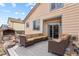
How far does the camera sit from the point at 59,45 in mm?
3094

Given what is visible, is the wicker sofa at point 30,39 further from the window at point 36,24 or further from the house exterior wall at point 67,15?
the window at point 36,24

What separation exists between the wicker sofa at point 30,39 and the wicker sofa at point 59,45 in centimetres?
23

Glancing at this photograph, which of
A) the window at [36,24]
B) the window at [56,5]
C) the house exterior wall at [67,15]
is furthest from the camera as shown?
the window at [36,24]

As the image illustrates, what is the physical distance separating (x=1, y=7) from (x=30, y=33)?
97 cm

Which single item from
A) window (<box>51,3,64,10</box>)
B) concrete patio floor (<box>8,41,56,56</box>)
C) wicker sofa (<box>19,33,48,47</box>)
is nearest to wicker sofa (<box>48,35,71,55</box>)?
concrete patio floor (<box>8,41,56,56</box>)

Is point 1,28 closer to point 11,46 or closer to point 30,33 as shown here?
point 11,46

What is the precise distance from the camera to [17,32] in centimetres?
334

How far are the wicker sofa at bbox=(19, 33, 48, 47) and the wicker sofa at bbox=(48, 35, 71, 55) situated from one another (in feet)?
0.76

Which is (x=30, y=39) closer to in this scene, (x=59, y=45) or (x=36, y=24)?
(x=36, y=24)

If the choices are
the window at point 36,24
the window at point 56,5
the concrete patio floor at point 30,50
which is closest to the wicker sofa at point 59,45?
the concrete patio floor at point 30,50

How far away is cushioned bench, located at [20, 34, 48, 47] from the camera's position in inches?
128

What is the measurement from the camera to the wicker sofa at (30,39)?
3252 millimetres

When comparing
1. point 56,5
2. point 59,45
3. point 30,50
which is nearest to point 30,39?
point 30,50

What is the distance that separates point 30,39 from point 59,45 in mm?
735
